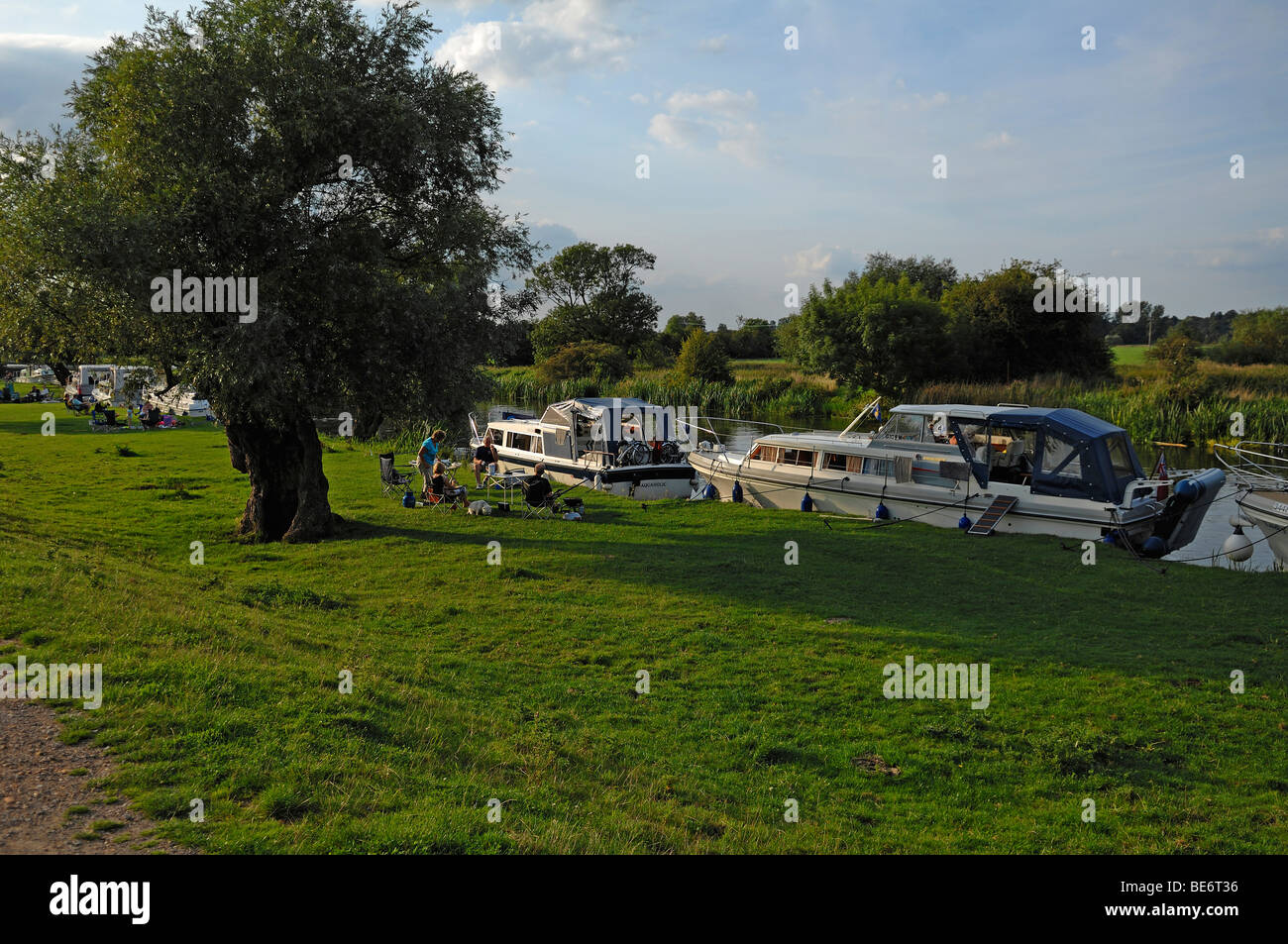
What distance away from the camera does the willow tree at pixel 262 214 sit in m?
15.9

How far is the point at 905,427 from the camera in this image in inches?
988

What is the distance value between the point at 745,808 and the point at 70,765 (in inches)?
209

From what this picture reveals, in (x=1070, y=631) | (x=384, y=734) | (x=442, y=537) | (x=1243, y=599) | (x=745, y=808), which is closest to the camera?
(x=745, y=808)

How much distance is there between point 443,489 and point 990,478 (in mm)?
14676

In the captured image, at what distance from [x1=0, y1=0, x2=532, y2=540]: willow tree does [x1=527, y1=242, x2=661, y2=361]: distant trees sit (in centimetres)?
8454

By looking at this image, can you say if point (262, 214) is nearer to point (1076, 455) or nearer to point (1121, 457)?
point (1076, 455)

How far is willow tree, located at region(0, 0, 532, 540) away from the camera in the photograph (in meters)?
15.9

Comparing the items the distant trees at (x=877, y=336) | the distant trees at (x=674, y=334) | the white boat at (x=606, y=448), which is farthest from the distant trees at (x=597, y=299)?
the white boat at (x=606, y=448)

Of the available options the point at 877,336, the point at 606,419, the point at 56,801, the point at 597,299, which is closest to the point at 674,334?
the point at 597,299

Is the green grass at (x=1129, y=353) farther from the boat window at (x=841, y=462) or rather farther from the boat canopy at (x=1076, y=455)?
the boat window at (x=841, y=462)

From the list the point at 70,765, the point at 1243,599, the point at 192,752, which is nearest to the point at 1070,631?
the point at 1243,599

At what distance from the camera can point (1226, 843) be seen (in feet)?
22.2

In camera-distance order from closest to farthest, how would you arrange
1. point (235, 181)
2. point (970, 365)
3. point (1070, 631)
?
point (1070, 631) → point (235, 181) → point (970, 365)

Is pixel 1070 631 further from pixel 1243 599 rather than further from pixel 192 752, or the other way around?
pixel 192 752
